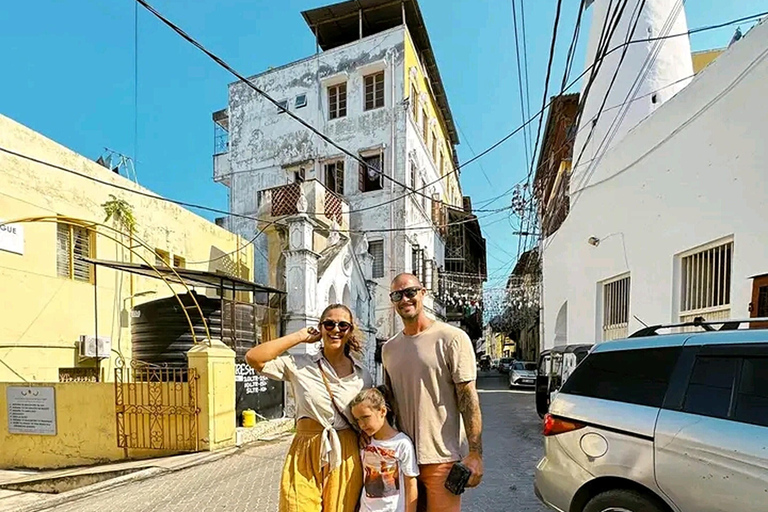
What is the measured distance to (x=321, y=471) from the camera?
241cm

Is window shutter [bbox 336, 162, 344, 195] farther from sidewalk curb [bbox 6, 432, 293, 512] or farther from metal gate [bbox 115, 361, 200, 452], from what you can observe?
sidewalk curb [bbox 6, 432, 293, 512]

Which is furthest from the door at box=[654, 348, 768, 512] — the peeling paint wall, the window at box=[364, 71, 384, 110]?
the window at box=[364, 71, 384, 110]

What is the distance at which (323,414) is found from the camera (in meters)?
2.45

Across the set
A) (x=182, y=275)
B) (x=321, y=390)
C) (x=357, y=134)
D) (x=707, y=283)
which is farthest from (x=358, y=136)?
(x=321, y=390)

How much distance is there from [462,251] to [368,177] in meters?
Answer: 13.1

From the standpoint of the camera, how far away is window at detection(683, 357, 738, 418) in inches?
105

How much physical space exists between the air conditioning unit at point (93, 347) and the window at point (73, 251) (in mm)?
1247

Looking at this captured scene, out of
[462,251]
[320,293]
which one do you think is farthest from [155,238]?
[462,251]

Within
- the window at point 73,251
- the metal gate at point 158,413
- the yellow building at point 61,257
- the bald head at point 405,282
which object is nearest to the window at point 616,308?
the bald head at point 405,282

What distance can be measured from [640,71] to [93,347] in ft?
45.3

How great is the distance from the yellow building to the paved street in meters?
3.06

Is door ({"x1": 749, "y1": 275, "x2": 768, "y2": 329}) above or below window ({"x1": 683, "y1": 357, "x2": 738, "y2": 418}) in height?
above

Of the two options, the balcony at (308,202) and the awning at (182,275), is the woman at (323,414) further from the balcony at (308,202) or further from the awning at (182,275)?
the balcony at (308,202)

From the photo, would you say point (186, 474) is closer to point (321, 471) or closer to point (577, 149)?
point (321, 471)
